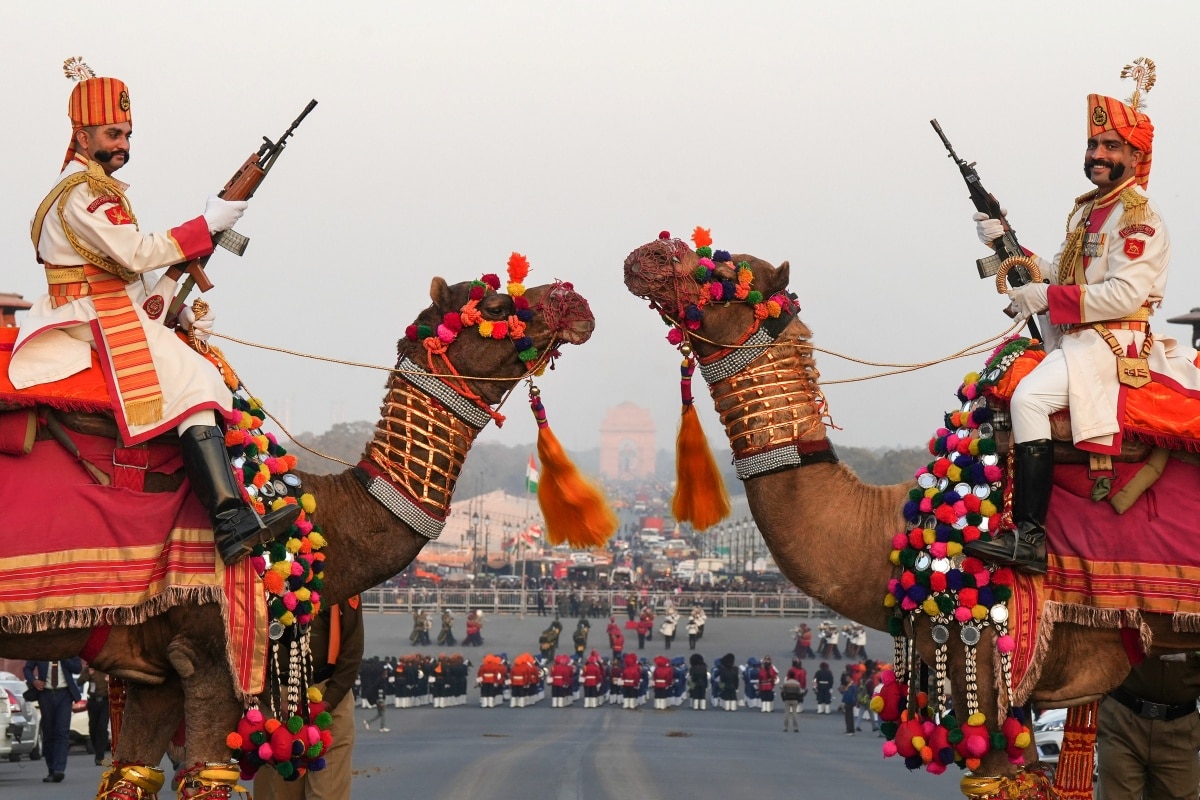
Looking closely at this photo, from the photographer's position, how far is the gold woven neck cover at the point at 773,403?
8.44m

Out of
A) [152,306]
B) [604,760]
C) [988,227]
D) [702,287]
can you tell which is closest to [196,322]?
[152,306]

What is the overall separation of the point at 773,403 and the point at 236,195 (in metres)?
3.13

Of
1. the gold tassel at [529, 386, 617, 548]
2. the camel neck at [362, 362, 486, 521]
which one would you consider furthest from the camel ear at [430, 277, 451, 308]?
the gold tassel at [529, 386, 617, 548]

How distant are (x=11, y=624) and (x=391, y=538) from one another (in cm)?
199

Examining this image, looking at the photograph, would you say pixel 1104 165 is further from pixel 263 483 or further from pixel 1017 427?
pixel 263 483

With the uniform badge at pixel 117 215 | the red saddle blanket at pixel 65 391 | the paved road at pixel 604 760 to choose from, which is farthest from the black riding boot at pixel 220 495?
the paved road at pixel 604 760

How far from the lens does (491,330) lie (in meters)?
8.58

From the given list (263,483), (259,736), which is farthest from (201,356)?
(259,736)

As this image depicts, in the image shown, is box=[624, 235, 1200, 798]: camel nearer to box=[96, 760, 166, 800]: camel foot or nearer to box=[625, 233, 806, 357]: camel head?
box=[625, 233, 806, 357]: camel head

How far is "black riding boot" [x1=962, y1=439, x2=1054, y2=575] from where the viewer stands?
775cm

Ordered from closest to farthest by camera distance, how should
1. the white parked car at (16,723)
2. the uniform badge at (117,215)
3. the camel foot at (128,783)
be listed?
the uniform badge at (117,215) < the camel foot at (128,783) < the white parked car at (16,723)

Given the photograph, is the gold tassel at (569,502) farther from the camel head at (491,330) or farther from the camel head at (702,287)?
the camel head at (702,287)

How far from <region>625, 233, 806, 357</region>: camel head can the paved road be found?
331 inches

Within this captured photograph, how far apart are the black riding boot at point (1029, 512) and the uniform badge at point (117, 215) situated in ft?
15.0
